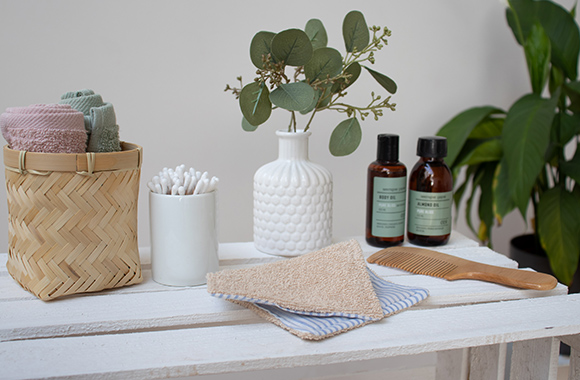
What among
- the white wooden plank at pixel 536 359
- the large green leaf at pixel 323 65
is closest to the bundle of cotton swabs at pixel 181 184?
the large green leaf at pixel 323 65

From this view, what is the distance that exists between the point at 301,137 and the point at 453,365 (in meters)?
0.54

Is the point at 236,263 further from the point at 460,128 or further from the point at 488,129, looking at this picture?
the point at 488,129

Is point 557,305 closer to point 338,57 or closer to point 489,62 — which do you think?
point 338,57

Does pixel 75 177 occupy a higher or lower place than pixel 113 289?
higher

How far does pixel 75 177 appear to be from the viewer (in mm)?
706

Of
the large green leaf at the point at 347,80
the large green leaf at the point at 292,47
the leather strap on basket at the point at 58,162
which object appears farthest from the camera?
the large green leaf at the point at 347,80

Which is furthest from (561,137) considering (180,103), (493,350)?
(180,103)

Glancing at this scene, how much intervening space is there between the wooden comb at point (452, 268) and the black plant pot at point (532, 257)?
2.31ft

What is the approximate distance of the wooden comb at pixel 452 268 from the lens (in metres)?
0.80

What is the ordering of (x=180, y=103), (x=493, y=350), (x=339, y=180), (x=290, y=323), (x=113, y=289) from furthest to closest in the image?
(x=339, y=180) < (x=180, y=103) < (x=493, y=350) < (x=113, y=289) < (x=290, y=323)

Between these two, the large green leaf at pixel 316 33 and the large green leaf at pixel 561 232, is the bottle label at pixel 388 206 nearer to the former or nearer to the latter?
the large green leaf at pixel 316 33

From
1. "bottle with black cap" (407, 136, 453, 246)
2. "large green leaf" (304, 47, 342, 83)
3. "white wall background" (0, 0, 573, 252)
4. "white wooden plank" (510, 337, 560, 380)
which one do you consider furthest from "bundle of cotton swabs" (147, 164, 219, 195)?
"white wall background" (0, 0, 573, 252)

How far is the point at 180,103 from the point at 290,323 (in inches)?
35.1

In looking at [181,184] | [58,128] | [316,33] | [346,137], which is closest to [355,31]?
[316,33]
